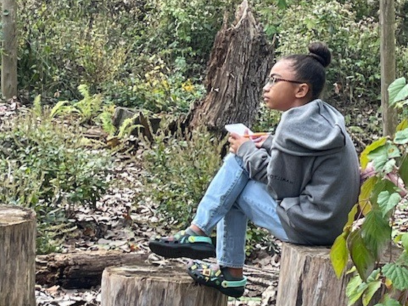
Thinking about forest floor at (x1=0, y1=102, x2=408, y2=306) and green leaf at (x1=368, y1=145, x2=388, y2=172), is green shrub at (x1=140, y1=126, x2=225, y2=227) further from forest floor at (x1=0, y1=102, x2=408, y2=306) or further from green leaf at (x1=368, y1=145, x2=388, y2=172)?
green leaf at (x1=368, y1=145, x2=388, y2=172)

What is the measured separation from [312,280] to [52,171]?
3907 millimetres

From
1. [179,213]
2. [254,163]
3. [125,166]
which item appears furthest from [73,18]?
[254,163]

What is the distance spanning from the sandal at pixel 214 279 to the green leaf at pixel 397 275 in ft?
4.45

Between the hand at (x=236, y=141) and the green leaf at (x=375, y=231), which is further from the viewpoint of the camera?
the hand at (x=236, y=141)

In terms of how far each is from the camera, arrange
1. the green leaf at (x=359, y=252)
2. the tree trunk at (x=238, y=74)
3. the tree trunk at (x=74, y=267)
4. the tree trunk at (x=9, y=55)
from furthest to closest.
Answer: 1. the tree trunk at (x=9, y=55)
2. the tree trunk at (x=238, y=74)
3. the tree trunk at (x=74, y=267)
4. the green leaf at (x=359, y=252)

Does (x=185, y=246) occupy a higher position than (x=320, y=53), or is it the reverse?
(x=320, y=53)

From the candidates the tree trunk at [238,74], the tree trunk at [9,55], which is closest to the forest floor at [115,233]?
the tree trunk at [238,74]

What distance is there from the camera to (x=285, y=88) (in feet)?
A: 12.9

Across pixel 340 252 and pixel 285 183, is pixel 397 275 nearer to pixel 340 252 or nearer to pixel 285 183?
pixel 340 252

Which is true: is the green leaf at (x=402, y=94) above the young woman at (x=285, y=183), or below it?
above

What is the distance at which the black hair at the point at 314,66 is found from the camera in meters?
3.93

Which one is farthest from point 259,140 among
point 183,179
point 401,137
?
point 183,179

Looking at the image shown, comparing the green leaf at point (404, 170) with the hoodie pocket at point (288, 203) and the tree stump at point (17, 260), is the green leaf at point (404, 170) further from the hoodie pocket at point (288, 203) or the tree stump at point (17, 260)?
the tree stump at point (17, 260)

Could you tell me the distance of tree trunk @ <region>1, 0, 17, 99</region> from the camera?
12578 mm
